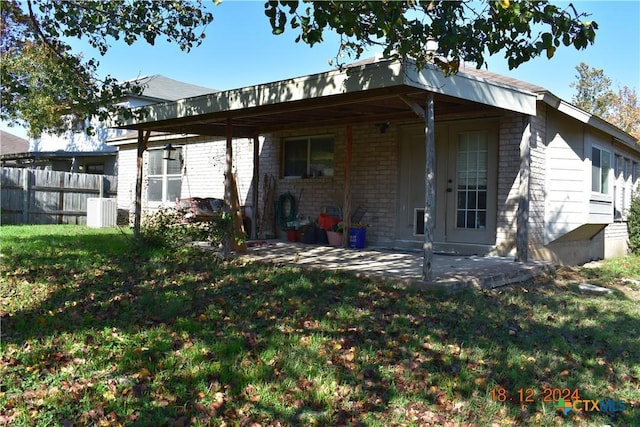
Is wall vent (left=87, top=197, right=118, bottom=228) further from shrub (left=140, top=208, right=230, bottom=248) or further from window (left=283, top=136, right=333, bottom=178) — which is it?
shrub (left=140, top=208, right=230, bottom=248)

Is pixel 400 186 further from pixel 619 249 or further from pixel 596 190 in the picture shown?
pixel 619 249

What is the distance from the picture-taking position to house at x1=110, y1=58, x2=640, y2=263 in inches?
283

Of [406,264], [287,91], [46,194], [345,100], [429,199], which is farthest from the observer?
[46,194]

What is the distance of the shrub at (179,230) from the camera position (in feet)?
26.5

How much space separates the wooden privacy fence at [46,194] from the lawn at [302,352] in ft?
35.4

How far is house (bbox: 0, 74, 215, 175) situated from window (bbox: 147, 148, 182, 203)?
4.36m

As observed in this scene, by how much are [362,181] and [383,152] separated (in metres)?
0.75

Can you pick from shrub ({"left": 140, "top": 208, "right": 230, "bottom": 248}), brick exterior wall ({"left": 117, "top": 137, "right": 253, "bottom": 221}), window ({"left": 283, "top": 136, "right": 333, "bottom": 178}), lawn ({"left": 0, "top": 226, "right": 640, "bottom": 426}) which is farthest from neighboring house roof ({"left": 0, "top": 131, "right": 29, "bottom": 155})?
lawn ({"left": 0, "top": 226, "right": 640, "bottom": 426})

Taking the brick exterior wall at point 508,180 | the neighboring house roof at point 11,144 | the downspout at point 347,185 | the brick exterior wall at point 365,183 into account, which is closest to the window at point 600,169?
the brick exterior wall at point 508,180

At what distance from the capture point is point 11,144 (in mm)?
32750

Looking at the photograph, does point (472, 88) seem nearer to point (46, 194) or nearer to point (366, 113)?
point (366, 113)

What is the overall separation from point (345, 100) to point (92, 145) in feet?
66.1

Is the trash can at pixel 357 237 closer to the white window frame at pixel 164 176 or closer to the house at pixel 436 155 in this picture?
the house at pixel 436 155

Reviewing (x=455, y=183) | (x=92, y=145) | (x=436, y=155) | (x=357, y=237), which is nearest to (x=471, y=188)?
(x=455, y=183)
